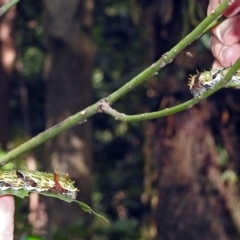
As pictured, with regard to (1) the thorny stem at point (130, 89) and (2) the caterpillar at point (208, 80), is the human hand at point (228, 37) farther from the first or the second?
(1) the thorny stem at point (130, 89)

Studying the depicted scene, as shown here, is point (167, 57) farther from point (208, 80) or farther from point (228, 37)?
point (228, 37)

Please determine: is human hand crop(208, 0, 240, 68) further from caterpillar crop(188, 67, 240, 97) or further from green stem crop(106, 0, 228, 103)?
green stem crop(106, 0, 228, 103)

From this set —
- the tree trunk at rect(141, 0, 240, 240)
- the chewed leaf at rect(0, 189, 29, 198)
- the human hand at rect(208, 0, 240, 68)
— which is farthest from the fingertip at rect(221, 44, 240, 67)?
the tree trunk at rect(141, 0, 240, 240)

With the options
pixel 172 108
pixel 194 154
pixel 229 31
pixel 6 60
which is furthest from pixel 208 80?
pixel 6 60

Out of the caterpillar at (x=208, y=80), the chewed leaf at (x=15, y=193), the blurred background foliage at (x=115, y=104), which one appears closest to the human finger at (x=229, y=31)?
A: the caterpillar at (x=208, y=80)

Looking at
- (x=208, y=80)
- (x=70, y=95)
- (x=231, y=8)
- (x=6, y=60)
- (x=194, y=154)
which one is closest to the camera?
(x=208, y=80)

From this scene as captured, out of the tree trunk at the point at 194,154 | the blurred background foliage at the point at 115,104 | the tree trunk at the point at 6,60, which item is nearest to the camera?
the tree trunk at the point at 194,154

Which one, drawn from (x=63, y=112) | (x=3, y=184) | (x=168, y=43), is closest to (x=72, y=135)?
(x=63, y=112)
